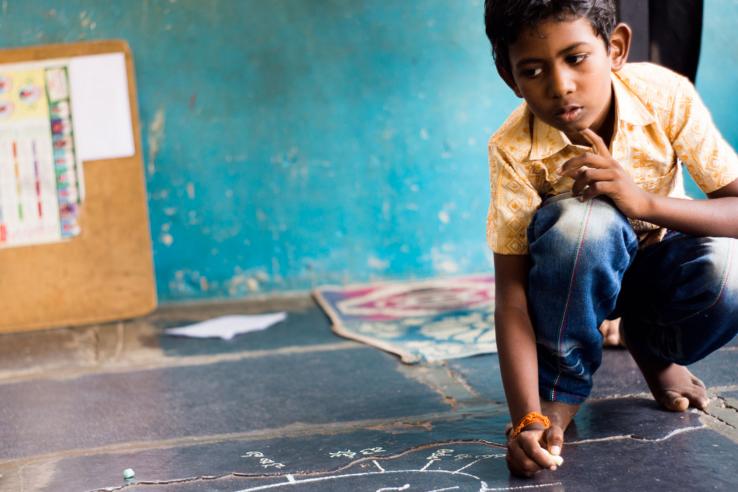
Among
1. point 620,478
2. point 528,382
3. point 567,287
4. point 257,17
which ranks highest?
point 257,17

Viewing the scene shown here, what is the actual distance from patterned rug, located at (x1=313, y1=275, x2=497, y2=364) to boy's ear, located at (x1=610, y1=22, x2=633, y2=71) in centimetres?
84

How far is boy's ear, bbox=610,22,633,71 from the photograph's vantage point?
4.85ft

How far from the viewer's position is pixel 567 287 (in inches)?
56.5

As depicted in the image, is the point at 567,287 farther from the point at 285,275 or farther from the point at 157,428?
the point at 285,275

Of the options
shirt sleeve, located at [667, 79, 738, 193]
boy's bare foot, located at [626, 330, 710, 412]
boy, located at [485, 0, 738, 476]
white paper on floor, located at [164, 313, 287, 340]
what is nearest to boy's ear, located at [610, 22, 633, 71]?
boy, located at [485, 0, 738, 476]

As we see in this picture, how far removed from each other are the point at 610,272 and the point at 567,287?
75 mm

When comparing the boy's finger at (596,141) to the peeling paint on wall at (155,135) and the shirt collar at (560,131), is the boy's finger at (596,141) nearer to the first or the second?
the shirt collar at (560,131)

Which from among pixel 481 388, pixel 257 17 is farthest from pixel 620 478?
pixel 257 17

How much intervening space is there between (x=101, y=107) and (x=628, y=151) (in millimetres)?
1752

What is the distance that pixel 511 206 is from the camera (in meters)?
1.50

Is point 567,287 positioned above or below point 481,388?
above

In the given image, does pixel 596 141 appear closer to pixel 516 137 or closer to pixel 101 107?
pixel 516 137

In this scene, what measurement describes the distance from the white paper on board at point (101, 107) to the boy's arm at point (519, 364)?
61.9 inches

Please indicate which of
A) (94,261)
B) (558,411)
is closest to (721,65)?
(558,411)
